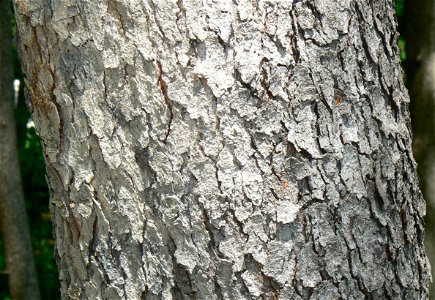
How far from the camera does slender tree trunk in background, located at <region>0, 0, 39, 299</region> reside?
4.57 meters

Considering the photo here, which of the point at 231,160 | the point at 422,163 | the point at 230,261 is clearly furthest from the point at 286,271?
the point at 422,163

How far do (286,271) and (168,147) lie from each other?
328mm

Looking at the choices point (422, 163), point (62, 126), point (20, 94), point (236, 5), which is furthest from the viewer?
point (20, 94)

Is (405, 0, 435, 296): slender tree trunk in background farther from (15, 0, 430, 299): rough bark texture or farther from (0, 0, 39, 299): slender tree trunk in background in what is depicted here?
(15, 0, 430, 299): rough bark texture

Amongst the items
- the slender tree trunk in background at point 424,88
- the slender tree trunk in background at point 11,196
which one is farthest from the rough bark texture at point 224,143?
the slender tree trunk in background at point 11,196

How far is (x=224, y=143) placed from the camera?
124cm

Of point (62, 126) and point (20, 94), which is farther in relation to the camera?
point (20, 94)

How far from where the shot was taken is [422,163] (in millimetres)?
4051

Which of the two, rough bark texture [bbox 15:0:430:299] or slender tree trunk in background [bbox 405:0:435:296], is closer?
rough bark texture [bbox 15:0:430:299]

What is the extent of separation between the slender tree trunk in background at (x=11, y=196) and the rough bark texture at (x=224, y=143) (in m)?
3.38

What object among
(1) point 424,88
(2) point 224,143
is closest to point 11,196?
(1) point 424,88

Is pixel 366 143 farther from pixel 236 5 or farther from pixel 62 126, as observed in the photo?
pixel 62 126

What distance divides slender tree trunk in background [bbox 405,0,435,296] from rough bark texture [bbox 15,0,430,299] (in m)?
2.81

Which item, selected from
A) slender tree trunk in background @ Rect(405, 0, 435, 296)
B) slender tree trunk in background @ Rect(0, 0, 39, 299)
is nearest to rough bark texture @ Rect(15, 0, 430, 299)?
slender tree trunk in background @ Rect(405, 0, 435, 296)
